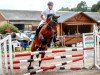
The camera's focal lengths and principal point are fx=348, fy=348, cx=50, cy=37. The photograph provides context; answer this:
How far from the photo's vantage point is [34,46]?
11828 millimetres

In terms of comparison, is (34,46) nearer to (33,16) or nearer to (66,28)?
(66,28)

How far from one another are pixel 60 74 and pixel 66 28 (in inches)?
1429

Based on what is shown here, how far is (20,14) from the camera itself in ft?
220

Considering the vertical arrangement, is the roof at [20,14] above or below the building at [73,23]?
above

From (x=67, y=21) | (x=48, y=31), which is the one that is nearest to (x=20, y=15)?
(x=67, y=21)

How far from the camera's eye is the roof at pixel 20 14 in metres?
64.0

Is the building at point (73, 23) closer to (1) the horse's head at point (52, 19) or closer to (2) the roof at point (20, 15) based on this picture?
(2) the roof at point (20, 15)

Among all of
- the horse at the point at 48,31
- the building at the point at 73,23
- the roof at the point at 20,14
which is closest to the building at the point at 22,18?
the roof at the point at 20,14

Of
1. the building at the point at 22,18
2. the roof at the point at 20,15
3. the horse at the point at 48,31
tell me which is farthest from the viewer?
the roof at the point at 20,15

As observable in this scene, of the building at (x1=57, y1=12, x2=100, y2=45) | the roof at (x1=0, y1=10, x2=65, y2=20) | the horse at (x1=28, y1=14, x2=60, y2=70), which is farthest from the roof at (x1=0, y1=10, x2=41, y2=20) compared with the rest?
the horse at (x1=28, y1=14, x2=60, y2=70)

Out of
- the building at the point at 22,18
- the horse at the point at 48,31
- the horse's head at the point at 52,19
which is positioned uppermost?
the building at the point at 22,18

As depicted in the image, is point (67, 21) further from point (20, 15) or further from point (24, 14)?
point (24, 14)

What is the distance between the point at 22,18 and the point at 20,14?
110 inches

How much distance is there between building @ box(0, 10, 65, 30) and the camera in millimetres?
62656
